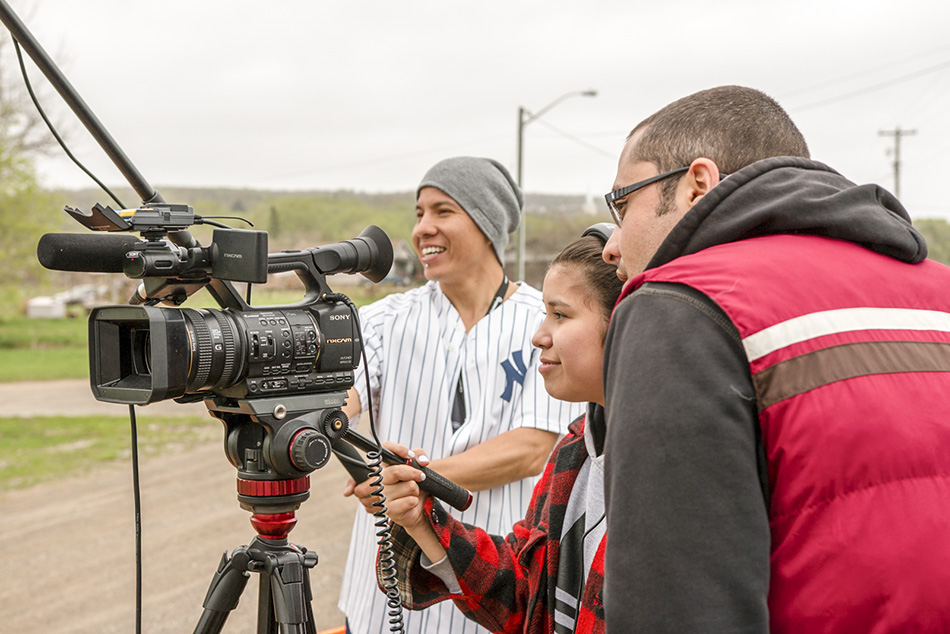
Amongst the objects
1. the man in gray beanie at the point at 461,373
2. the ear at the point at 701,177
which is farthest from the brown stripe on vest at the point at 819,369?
the man in gray beanie at the point at 461,373

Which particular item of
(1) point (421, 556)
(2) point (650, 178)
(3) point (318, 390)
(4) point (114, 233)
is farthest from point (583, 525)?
(4) point (114, 233)

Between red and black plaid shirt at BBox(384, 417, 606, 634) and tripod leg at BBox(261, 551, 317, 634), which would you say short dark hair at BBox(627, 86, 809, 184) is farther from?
tripod leg at BBox(261, 551, 317, 634)

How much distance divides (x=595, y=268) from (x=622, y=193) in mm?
590

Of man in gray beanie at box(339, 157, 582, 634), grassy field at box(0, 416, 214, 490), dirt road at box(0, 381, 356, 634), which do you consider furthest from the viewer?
grassy field at box(0, 416, 214, 490)

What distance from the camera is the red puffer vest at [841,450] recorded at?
100 centimetres

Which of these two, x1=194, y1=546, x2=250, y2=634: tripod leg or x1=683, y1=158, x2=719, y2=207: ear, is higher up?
x1=683, y1=158, x2=719, y2=207: ear

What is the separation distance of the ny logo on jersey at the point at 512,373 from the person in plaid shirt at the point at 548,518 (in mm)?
630

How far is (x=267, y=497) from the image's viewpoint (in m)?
1.75

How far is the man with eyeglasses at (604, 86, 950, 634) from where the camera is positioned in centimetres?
99

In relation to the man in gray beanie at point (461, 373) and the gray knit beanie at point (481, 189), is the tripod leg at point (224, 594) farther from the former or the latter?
the gray knit beanie at point (481, 189)

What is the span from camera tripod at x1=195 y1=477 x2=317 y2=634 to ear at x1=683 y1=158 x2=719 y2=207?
105 cm

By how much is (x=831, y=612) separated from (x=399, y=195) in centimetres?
3537

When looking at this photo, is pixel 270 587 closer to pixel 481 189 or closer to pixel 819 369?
pixel 819 369

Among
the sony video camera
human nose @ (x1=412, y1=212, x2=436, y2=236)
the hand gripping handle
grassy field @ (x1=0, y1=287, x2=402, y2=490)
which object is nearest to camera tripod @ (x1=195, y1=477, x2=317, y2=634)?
the hand gripping handle
